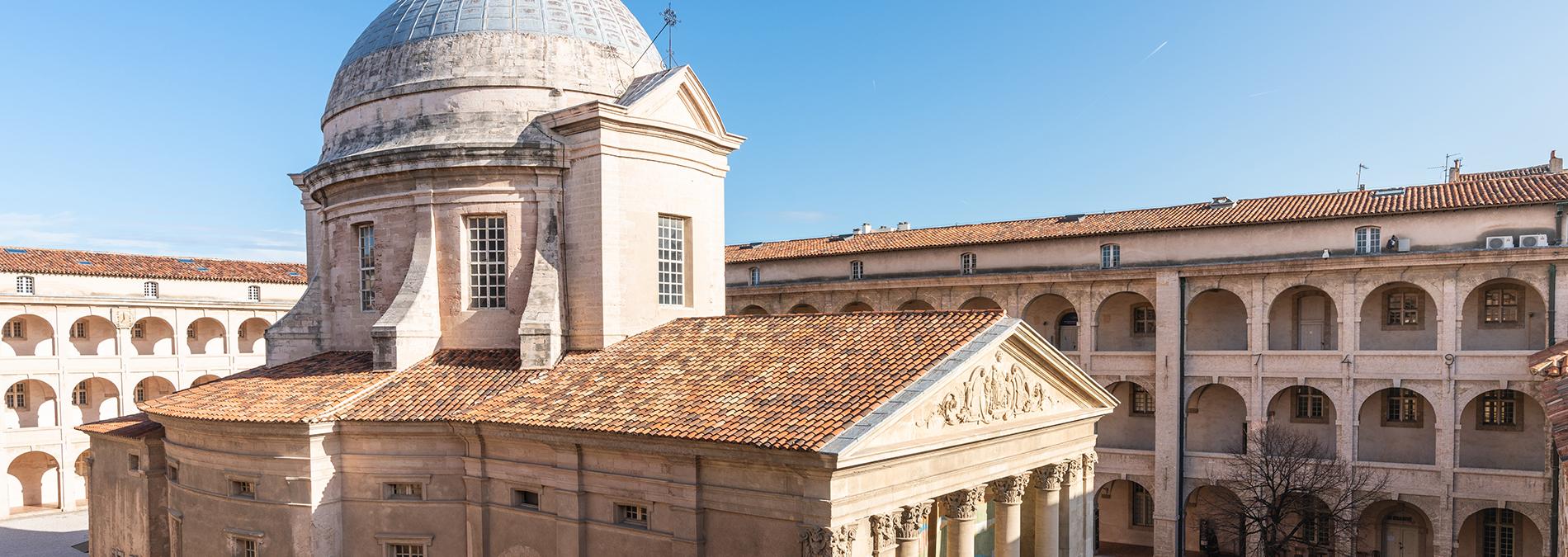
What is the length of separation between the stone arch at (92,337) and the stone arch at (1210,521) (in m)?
52.3

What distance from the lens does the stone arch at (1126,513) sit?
39.1 metres

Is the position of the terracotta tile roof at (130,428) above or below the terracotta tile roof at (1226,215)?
below

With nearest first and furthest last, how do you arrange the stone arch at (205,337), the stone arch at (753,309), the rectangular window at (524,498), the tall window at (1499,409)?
the rectangular window at (524,498)
the tall window at (1499,409)
the stone arch at (753,309)
the stone arch at (205,337)

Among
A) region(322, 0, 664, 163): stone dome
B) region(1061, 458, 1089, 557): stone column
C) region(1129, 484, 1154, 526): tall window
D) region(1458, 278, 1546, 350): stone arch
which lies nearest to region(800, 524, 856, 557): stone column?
region(1061, 458, 1089, 557): stone column

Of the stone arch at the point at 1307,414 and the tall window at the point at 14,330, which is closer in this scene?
the stone arch at the point at 1307,414

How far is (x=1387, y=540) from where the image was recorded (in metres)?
34.0

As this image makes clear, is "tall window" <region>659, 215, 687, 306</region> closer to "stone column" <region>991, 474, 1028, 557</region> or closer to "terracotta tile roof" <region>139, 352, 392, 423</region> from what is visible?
"terracotta tile roof" <region>139, 352, 392, 423</region>

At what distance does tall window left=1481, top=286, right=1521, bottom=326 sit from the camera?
31047 mm

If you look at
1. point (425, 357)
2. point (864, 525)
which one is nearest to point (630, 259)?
point (425, 357)

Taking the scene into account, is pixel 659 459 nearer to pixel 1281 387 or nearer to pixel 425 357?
pixel 425 357

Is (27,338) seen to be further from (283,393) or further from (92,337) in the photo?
(283,393)

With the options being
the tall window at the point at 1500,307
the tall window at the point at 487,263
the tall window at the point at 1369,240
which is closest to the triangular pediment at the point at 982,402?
the tall window at the point at 487,263

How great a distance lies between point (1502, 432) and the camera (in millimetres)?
31453

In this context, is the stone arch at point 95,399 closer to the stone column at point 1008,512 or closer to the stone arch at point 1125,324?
the stone column at point 1008,512
